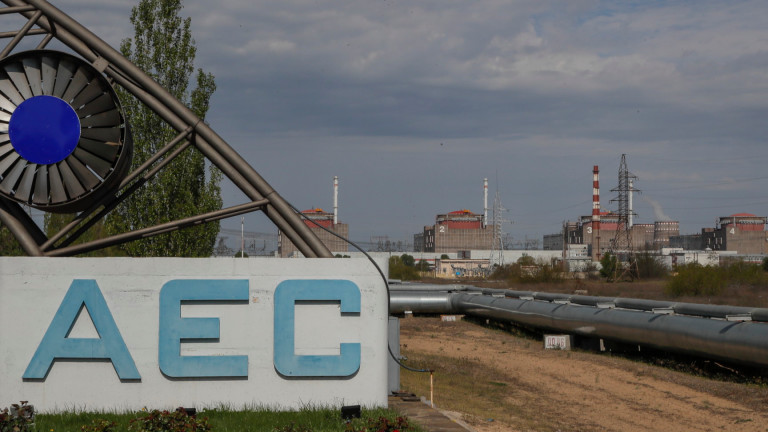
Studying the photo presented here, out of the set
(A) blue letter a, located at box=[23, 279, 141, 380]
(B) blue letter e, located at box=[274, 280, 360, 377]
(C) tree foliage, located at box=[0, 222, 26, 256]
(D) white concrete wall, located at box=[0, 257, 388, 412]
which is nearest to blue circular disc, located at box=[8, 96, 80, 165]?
(D) white concrete wall, located at box=[0, 257, 388, 412]

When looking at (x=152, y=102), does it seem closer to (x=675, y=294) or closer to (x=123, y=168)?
(x=123, y=168)

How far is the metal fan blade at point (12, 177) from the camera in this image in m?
14.6

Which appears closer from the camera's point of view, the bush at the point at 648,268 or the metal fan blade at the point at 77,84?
the metal fan blade at the point at 77,84

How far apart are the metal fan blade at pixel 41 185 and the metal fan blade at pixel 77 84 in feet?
4.64

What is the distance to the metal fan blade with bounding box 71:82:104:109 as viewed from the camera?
14734 mm

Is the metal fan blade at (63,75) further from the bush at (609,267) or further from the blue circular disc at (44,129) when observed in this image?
the bush at (609,267)

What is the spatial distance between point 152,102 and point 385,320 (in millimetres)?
6616

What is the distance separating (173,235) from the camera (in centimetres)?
3083

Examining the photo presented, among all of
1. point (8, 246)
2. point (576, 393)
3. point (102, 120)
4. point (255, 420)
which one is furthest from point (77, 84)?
point (8, 246)

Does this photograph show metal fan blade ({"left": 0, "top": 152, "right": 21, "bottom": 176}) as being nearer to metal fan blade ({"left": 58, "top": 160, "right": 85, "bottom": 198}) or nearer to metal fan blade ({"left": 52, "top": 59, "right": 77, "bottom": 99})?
metal fan blade ({"left": 58, "top": 160, "right": 85, "bottom": 198})

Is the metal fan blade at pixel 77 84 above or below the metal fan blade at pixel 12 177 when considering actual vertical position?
above

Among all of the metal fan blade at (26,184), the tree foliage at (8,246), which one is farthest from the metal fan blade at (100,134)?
the tree foliage at (8,246)

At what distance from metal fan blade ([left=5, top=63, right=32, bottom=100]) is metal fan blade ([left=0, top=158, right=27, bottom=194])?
4.44 ft

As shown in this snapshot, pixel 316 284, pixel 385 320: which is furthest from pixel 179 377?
pixel 385 320
